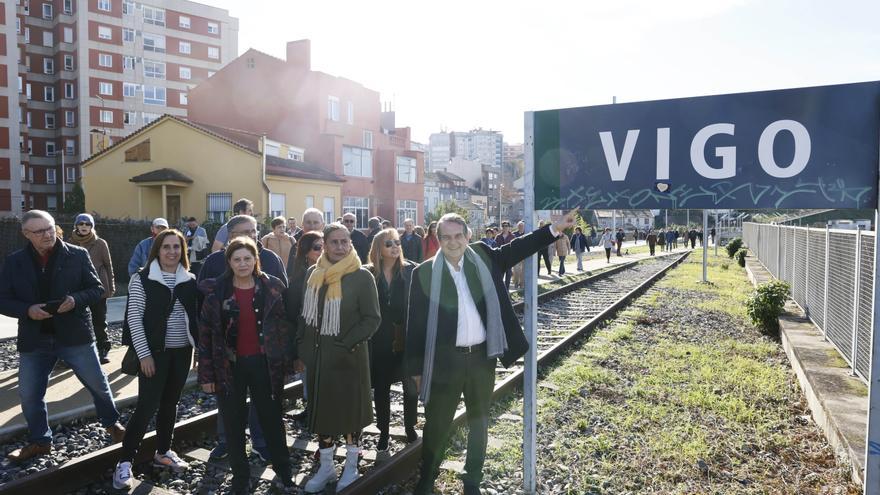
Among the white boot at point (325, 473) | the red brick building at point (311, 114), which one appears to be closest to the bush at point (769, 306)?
the white boot at point (325, 473)

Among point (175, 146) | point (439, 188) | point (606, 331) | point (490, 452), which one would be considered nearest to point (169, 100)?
point (175, 146)

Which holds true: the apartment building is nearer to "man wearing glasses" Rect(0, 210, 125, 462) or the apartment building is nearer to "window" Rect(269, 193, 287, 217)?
"window" Rect(269, 193, 287, 217)

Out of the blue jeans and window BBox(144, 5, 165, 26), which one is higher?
window BBox(144, 5, 165, 26)

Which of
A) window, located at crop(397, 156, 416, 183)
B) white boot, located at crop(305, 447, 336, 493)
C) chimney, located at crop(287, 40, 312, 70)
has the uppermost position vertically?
chimney, located at crop(287, 40, 312, 70)

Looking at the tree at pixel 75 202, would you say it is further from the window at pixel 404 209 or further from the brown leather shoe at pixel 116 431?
A: the brown leather shoe at pixel 116 431

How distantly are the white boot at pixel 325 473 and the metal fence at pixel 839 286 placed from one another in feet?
15.8

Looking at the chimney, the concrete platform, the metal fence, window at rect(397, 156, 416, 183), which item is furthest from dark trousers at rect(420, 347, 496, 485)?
window at rect(397, 156, 416, 183)

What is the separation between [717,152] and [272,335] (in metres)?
3.27

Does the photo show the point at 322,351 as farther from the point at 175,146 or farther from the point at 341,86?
the point at 341,86

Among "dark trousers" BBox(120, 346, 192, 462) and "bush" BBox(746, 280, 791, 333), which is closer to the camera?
"dark trousers" BBox(120, 346, 192, 462)

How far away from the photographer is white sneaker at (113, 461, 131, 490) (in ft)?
14.4

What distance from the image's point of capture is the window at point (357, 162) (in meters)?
39.7

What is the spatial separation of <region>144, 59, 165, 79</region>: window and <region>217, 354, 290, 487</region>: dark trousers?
61339 mm

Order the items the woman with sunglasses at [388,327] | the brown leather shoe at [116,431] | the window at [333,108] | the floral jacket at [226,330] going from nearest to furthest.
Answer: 1. the floral jacket at [226,330]
2. the brown leather shoe at [116,431]
3. the woman with sunglasses at [388,327]
4. the window at [333,108]
